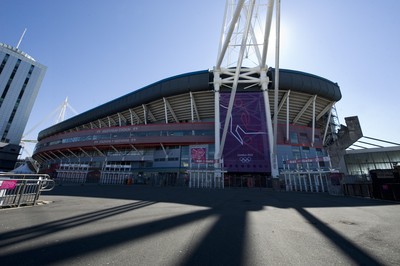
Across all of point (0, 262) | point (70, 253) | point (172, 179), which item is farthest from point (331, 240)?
point (172, 179)

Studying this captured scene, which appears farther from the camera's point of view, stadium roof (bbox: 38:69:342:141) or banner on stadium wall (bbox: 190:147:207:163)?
banner on stadium wall (bbox: 190:147:207:163)

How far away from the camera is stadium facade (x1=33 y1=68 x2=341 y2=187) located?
86.2 ft

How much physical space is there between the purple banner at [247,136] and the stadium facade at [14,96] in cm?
6600

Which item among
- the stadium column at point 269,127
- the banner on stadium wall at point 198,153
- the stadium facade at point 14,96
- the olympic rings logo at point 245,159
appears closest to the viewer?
the stadium column at point 269,127

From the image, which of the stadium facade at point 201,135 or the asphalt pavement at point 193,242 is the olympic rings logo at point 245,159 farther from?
the asphalt pavement at point 193,242

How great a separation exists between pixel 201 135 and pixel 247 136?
26.9 ft

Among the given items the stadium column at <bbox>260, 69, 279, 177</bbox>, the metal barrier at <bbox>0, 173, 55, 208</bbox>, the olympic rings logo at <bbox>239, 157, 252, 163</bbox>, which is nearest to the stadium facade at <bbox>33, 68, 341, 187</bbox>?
the olympic rings logo at <bbox>239, 157, 252, 163</bbox>

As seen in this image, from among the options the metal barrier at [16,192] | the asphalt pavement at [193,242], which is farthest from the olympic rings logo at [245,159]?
the metal barrier at [16,192]

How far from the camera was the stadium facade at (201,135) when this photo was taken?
86.2 ft

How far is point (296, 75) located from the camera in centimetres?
2955

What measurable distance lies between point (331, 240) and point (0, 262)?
5.67 m

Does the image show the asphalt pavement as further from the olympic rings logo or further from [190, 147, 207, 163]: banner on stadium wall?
[190, 147, 207, 163]: banner on stadium wall

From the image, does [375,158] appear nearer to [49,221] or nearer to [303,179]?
[303,179]

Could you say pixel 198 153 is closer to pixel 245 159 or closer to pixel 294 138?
pixel 245 159
